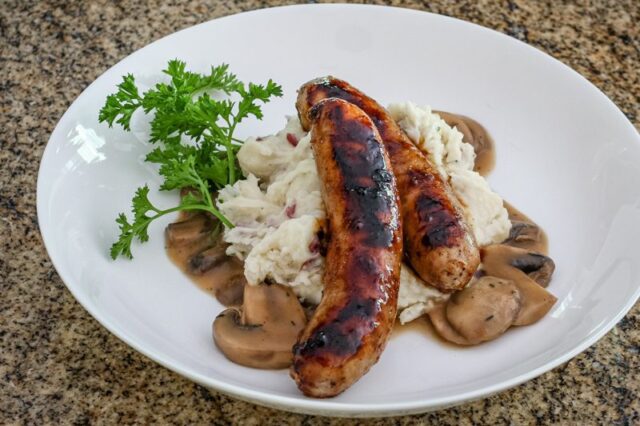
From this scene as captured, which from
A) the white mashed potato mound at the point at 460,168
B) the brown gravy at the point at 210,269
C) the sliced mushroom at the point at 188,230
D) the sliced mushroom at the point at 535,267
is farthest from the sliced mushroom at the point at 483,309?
the sliced mushroom at the point at 188,230

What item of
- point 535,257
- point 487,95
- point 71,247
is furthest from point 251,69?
point 535,257

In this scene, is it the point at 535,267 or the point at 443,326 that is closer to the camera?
the point at 443,326

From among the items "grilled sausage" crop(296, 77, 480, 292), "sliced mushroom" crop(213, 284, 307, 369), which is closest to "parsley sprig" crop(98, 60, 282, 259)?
"grilled sausage" crop(296, 77, 480, 292)

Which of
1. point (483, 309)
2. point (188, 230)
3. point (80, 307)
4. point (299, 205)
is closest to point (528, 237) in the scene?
point (483, 309)

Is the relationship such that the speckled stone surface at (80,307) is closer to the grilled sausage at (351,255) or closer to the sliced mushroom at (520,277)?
the sliced mushroom at (520,277)

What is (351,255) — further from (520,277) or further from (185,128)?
(185,128)
